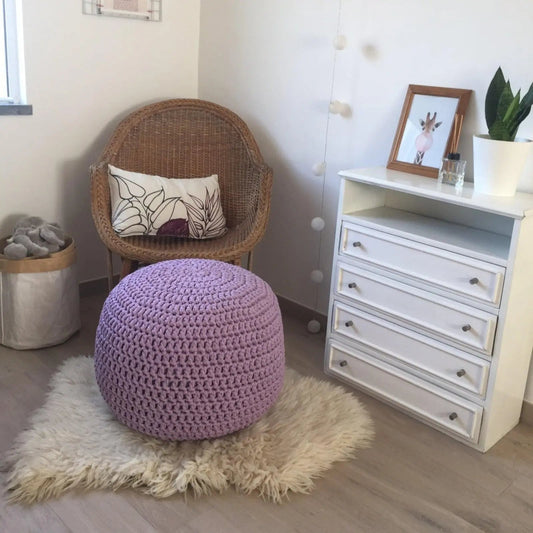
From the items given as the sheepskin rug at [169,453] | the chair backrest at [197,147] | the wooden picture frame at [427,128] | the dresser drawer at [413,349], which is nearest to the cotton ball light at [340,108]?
the wooden picture frame at [427,128]

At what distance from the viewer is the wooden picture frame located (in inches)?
85.8

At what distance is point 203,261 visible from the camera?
81.5 inches

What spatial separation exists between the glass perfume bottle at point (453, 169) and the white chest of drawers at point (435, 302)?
1.7 inches

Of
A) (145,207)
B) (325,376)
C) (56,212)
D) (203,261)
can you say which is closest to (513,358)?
(325,376)

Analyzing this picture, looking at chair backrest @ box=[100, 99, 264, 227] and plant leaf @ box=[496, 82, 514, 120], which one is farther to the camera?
chair backrest @ box=[100, 99, 264, 227]

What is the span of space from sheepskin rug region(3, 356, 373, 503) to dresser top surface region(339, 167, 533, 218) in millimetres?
751

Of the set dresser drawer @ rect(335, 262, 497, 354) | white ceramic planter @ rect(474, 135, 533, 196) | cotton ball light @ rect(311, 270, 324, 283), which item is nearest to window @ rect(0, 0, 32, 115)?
cotton ball light @ rect(311, 270, 324, 283)

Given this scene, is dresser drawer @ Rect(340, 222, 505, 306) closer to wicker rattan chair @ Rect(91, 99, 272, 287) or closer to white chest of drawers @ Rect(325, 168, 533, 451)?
white chest of drawers @ Rect(325, 168, 533, 451)

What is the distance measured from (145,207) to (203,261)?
58cm

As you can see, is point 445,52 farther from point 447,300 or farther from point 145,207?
point 145,207

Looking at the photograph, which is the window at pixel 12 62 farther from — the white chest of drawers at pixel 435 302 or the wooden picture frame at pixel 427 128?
the wooden picture frame at pixel 427 128

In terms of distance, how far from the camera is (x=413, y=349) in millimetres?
2121

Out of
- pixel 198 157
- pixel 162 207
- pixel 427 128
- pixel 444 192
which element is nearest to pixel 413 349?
pixel 444 192

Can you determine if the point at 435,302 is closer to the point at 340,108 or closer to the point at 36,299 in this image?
the point at 340,108
